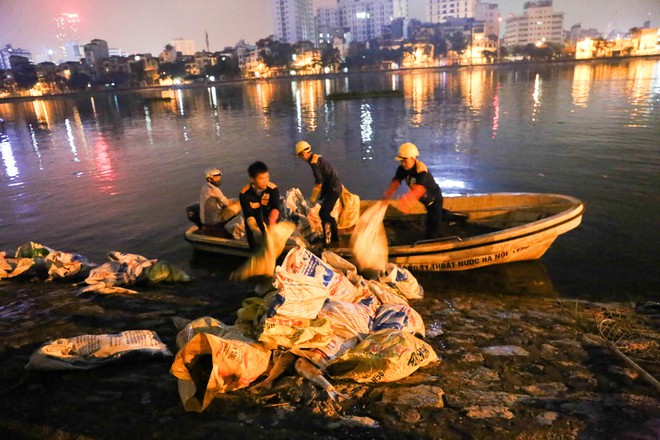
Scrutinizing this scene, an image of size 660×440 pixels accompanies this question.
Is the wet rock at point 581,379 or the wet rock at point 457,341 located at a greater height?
the wet rock at point 581,379

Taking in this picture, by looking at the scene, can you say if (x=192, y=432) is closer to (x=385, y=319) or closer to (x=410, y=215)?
(x=385, y=319)

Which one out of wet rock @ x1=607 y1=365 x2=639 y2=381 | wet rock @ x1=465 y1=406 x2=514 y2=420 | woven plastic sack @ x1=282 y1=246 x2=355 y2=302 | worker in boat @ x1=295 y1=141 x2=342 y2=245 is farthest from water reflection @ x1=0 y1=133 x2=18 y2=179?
wet rock @ x1=607 y1=365 x2=639 y2=381

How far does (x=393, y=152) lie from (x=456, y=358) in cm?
1605

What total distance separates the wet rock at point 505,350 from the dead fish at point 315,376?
1.87 metres

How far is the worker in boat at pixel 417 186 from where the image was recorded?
674 centimetres

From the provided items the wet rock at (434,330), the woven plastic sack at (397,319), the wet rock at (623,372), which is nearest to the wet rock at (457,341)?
the wet rock at (434,330)

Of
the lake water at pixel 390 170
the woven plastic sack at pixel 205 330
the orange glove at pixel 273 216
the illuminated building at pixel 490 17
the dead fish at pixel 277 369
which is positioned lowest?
the lake water at pixel 390 170

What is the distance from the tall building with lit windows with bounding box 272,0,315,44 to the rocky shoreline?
618ft

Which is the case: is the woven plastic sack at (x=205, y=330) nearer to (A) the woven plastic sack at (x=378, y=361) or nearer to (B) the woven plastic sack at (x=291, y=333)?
(B) the woven plastic sack at (x=291, y=333)

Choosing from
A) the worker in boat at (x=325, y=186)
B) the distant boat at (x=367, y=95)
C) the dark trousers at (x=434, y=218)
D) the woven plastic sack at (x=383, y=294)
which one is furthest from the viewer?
the distant boat at (x=367, y=95)

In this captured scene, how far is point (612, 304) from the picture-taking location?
21.4ft

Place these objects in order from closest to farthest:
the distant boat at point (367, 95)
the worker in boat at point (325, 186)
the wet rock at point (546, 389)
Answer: the wet rock at point (546, 389) → the worker in boat at point (325, 186) → the distant boat at point (367, 95)

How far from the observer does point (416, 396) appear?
3.57 metres

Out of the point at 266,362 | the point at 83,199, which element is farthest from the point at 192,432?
the point at 83,199
